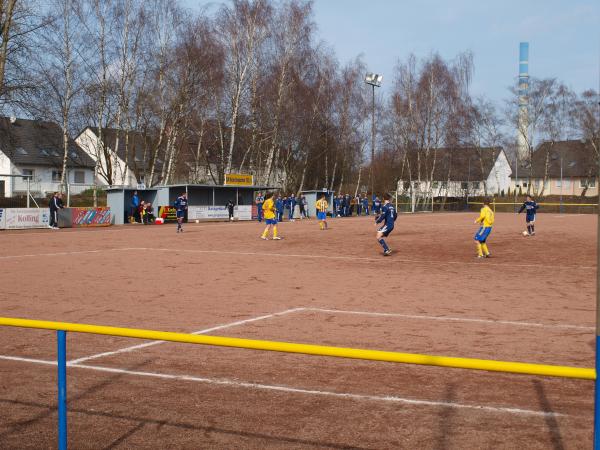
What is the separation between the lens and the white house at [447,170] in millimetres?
73188

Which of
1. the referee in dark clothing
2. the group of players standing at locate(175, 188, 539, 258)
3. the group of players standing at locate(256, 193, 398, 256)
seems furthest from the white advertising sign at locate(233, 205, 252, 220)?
the referee in dark clothing

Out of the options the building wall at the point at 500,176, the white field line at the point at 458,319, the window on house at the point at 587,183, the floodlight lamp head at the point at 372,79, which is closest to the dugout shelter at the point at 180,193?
the floodlight lamp head at the point at 372,79

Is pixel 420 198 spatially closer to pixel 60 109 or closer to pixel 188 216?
pixel 188 216

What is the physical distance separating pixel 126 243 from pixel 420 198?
50.2m

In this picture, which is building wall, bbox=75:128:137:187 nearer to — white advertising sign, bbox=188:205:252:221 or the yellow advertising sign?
white advertising sign, bbox=188:205:252:221

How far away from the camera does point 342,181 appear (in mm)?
72062

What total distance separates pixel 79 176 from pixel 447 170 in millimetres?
40886

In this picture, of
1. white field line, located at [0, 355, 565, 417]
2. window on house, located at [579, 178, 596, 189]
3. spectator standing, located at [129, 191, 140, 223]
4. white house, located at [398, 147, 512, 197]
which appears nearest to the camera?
white field line, located at [0, 355, 565, 417]

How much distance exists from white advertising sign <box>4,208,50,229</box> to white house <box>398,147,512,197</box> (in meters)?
42.9

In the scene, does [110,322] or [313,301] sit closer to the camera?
[110,322]

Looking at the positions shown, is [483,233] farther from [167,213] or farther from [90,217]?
[167,213]

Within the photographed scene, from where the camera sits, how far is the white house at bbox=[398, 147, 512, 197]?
240 feet

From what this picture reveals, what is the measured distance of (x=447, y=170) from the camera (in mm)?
76688

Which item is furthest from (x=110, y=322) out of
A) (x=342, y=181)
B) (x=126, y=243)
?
(x=342, y=181)
